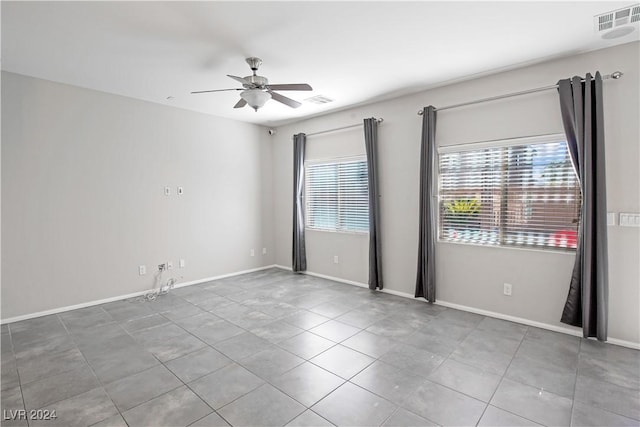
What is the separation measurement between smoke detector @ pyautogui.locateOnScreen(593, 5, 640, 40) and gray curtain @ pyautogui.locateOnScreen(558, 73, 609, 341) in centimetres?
35

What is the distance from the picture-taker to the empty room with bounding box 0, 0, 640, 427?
7.84ft

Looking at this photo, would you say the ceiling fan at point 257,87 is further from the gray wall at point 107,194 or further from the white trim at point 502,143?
the gray wall at point 107,194

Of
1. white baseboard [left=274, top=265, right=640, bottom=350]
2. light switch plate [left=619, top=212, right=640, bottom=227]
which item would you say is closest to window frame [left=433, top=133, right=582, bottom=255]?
light switch plate [left=619, top=212, right=640, bottom=227]

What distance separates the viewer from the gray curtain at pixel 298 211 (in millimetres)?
5895

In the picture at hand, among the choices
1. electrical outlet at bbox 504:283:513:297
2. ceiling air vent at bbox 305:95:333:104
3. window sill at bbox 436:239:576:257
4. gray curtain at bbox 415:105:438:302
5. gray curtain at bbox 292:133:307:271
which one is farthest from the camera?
gray curtain at bbox 292:133:307:271

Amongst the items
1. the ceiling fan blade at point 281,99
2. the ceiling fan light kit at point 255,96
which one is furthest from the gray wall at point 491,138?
the ceiling fan light kit at point 255,96

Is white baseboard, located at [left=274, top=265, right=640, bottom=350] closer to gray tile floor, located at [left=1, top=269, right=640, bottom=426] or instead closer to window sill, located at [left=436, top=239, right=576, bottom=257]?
gray tile floor, located at [left=1, top=269, right=640, bottom=426]

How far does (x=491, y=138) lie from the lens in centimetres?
374

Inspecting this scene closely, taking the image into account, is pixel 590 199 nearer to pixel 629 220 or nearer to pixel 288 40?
pixel 629 220

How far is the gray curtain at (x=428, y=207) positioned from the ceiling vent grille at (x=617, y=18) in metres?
1.72

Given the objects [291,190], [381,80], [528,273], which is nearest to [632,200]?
[528,273]

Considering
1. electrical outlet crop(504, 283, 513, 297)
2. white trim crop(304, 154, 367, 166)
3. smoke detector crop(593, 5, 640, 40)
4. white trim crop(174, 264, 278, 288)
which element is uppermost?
smoke detector crop(593, 5, 640, 40)

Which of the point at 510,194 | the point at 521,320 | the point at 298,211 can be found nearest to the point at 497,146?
the point at 510,194

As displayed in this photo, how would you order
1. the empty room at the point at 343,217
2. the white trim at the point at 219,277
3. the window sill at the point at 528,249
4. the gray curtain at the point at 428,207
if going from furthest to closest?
the white trim at the point at 219,277, the gray curtain at the point at 428,207, the window sill at the point at 528,249, the empty room at the point at 343,217
